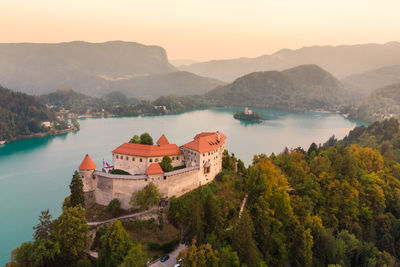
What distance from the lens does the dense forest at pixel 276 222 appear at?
24.9 meters

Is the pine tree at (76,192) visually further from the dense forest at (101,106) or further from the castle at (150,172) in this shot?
the dense forest at (101,106)

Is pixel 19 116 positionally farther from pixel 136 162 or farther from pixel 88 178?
pixel 136 162

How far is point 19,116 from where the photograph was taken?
348ft

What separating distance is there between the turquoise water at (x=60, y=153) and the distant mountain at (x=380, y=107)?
15979 mm

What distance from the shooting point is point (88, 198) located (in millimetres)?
34812

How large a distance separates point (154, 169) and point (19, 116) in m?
103

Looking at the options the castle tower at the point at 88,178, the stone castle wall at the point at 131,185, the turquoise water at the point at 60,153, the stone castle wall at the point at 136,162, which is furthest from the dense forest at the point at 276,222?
the turquoise water at the point at 60,153

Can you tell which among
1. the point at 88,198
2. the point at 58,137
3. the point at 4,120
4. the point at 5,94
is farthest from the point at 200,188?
the point at 5,94

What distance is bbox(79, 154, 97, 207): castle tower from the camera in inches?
1359

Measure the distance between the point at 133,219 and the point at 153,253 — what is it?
18.8 feet

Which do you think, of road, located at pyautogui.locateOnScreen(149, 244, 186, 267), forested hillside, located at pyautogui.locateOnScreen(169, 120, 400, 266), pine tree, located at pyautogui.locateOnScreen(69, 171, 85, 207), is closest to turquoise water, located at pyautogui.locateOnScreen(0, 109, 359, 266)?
pine tree, located at pyautogui.locateOnScreen(69, 171, 85, 207)

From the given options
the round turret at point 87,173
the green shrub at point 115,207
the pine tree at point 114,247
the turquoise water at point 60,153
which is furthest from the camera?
the turquoise water at point 60,153

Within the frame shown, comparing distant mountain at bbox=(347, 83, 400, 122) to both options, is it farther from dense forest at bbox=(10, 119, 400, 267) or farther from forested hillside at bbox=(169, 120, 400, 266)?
forested hillside at bbox=(169, 120, 400, 266)

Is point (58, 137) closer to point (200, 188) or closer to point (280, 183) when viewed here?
point (200, 188)
